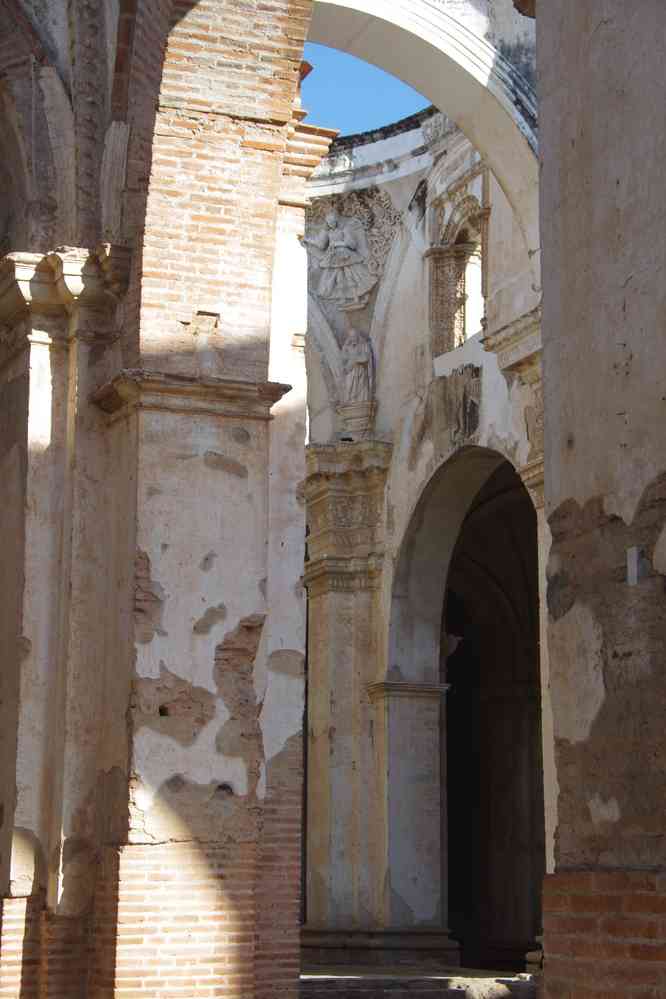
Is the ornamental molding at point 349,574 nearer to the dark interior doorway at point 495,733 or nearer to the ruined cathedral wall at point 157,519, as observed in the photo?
the dark interior doorway at point 495,733

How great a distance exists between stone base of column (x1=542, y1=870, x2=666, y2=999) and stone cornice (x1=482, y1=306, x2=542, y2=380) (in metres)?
9.27

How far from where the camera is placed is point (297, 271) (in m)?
8.35

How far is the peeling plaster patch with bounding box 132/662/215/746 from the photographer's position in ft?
23.8

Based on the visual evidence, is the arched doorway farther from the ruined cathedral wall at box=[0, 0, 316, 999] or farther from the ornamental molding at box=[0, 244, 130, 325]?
the ornamental molding at box=[0, 244, 130, 325]

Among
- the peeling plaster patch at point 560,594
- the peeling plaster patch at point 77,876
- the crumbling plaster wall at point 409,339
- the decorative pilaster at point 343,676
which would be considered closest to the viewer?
the peeling plaster patch at point 560,594

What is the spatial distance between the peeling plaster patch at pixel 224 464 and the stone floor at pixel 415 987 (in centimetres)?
426

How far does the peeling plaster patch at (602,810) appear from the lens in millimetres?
3514

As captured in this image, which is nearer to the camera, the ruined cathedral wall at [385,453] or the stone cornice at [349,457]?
the ruined cathedral wall at [385,453]

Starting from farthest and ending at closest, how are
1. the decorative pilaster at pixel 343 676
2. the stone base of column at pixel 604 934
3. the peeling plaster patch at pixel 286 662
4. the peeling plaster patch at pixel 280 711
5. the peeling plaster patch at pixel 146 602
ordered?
the decorative pilaster at pixel 343 676, the peeling plaster patch at pixel 286 662, the peeling plaster patch at pixel 280 711, the peeling plaster patch at pixel 146 602, the stone base of column at pixel 604 934

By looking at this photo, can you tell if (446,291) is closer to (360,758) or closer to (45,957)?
(360,758)

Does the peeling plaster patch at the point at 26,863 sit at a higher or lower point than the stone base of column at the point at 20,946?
higher

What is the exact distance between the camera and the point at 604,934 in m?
3.44

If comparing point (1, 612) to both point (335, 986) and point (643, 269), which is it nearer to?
point (335, 986)

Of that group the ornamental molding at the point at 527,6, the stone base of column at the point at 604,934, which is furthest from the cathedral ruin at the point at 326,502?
the ornamental molding at the point at 527,6
